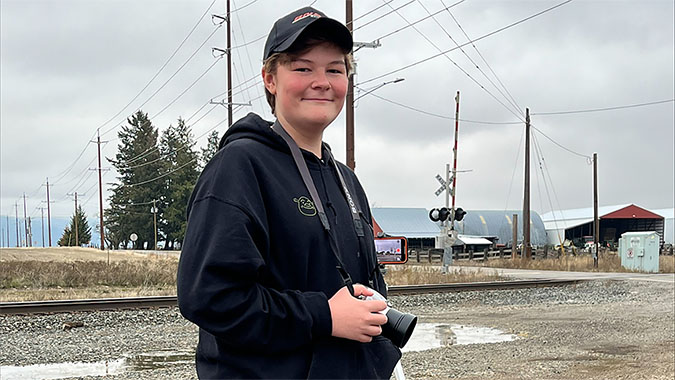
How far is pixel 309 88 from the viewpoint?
1.83 metres

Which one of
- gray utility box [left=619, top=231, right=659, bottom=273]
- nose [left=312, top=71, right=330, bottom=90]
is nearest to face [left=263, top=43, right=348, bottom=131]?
nose [left=312, top=71, right=330, bottom=90]

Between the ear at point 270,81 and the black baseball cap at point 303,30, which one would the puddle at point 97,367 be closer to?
the ear at point 270,81

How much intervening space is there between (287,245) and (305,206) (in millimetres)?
112

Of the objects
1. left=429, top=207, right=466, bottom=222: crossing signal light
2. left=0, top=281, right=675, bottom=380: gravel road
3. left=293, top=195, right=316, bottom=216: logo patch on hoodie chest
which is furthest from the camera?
left=429, top=207, right=466, bottom=222: crossing signal light

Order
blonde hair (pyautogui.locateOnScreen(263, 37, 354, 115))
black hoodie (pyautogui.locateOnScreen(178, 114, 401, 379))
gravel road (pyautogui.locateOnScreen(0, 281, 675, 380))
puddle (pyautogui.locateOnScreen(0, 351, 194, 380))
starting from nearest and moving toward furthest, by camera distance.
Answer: black hoodie (pyautogui.locateOnScreen(178, 114, 401, 379)) < blonde hair (pyautogui.locateOnScreen(263, 37, 354, 115)) < puddle (pyautogui.locateOnScreen(0, 351, 194, 380)) < gravel road (pyautogui.locateOnScreen(0, 281, 675, 380))

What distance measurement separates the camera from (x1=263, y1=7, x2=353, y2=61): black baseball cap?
5.89 feet

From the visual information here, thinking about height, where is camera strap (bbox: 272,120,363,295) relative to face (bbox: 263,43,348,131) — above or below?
below

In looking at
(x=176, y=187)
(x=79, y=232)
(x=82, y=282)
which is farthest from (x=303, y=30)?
(x=79, y=232)

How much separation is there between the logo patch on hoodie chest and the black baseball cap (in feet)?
1.30

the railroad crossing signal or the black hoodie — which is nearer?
the black hoodie

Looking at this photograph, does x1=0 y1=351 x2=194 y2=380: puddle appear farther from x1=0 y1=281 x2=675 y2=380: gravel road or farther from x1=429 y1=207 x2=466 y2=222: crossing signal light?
x1=429 y1=207 x2=466 y2=222: crossing signal light

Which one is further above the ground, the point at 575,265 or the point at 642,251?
the point at 642,251

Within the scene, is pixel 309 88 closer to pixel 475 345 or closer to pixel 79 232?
pixel 475 345

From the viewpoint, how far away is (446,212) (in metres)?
20.9
